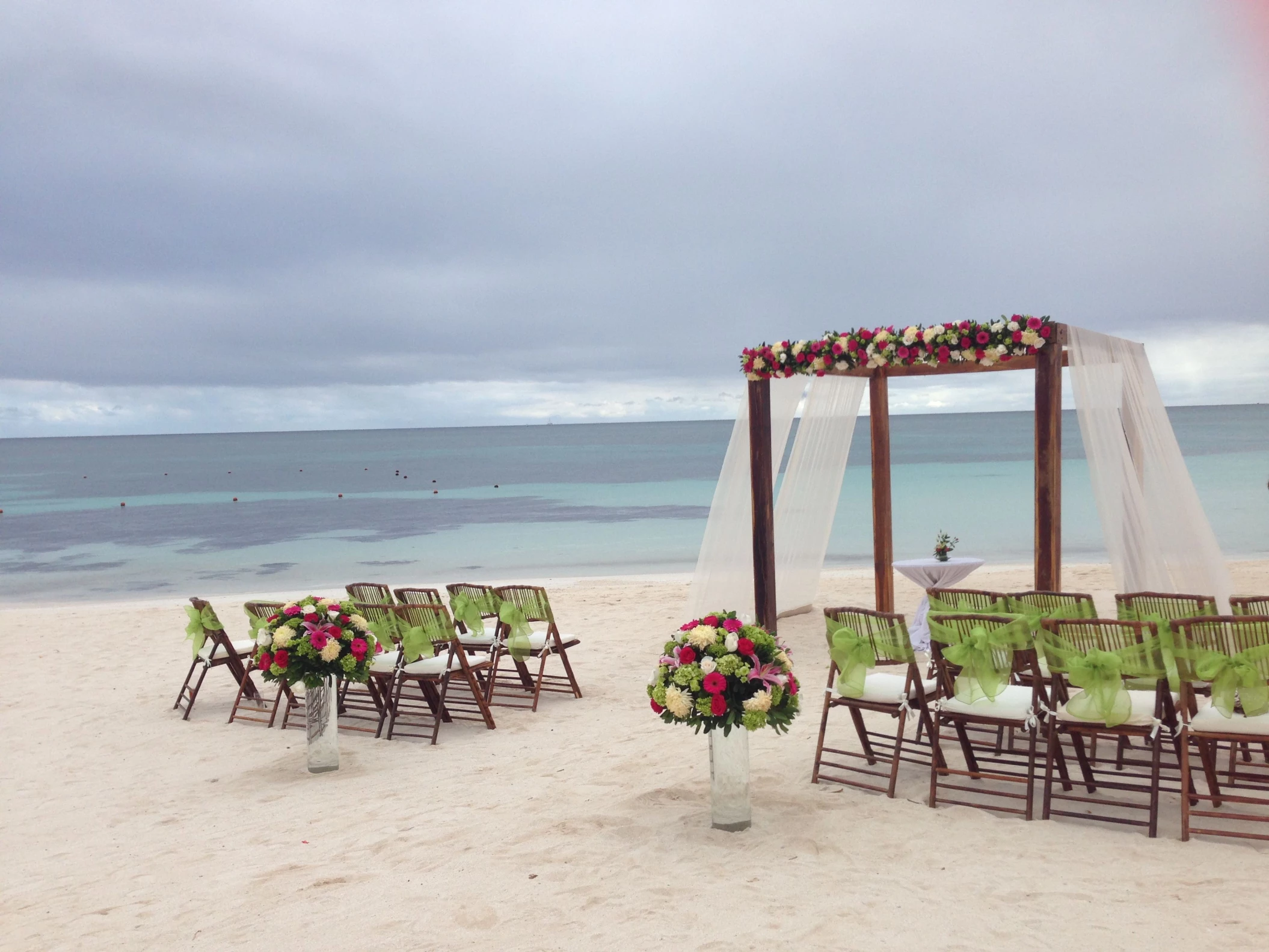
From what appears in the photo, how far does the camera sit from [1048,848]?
382 cm

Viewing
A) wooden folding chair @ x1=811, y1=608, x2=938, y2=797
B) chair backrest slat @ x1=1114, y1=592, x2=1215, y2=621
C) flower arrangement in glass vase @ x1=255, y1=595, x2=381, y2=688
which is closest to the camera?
wooden folding chair @ x1=811, y1=608, x2=938, y2=797

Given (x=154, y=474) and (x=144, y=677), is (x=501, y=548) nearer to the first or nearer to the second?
(x=144, y=677)

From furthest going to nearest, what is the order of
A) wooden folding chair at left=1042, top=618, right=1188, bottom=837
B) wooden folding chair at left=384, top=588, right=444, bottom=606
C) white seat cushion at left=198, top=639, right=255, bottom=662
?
white seat cushion at left=198, top=639, right=255, bottom=662
wooden folding chair at left=384, top=588, right=444, bottom=606
wooden folding chair at left=1042, top=618, right=1188, bottom=837

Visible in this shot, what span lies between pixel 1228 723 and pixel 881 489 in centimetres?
555

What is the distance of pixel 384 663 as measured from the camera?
6262 millimetres

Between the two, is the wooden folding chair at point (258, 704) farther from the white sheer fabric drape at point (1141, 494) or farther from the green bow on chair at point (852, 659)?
Result: the white sheer fabric drape at point (1141, 494)

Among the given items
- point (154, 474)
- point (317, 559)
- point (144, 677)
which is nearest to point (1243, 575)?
point (144, 677)

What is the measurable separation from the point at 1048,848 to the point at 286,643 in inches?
151

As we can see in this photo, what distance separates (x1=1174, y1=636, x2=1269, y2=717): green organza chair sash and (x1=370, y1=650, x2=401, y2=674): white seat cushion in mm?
4371

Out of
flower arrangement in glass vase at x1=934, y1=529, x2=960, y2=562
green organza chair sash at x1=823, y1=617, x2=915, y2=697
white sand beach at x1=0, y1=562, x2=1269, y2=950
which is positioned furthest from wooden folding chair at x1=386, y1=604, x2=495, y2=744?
flower arrangement in glass vase at x1=934, y1=529, x2=960, y2=562

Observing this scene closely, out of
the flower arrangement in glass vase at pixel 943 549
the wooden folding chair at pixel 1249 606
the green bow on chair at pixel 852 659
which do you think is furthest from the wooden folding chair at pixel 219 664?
the wooden folding chair at pixel 1249 606

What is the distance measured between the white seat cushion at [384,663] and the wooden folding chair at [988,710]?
3344 millimetres

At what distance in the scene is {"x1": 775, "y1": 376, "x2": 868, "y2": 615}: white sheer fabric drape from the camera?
9.50 metres

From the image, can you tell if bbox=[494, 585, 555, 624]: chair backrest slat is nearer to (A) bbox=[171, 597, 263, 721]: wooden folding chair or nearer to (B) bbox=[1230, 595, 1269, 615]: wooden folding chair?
(A) bbox=[171, 597, 263, 721]: wooden folding chair
